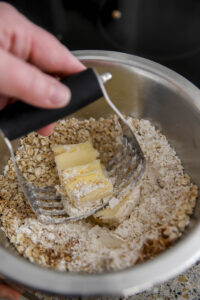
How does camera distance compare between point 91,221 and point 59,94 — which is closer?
point 59,94

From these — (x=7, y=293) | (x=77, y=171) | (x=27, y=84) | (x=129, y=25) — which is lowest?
(x=7, y=293)

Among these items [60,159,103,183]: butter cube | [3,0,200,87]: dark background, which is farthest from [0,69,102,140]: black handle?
[3,0,200,87]: dark background

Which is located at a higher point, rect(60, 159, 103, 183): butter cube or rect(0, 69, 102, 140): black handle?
rect(0, 69, 102, 140): black handle

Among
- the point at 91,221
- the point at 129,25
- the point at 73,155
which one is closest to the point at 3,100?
the point at 73,155

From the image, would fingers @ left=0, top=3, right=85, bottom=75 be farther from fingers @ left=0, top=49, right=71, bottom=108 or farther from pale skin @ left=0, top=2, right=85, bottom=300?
fingers @ left=0, top=49, right=71, bottom=108

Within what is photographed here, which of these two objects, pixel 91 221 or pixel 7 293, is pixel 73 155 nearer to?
pixel 91 221

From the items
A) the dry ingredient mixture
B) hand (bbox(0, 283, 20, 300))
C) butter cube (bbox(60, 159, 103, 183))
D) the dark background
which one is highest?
the dark background

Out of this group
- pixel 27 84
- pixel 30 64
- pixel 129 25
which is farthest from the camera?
pixel 129 25

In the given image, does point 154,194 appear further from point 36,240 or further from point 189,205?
point 36,240
